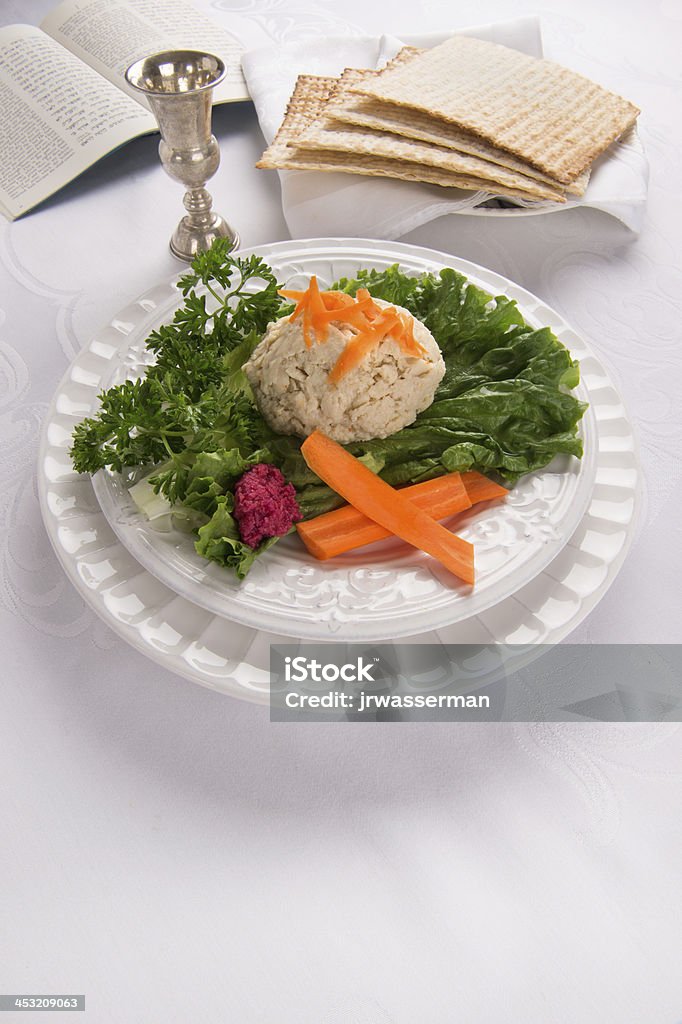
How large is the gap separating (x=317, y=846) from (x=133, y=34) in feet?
10.8

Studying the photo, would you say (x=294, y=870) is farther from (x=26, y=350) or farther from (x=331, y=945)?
(x=26, y=350)

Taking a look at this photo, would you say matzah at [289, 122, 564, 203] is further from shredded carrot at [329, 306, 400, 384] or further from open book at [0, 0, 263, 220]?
shredded carrot at [329, 306, 400, 384]

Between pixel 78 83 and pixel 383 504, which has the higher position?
pixel 78 83

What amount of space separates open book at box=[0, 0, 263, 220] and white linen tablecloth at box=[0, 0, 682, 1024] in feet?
4.97

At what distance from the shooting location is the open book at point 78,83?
116 inches

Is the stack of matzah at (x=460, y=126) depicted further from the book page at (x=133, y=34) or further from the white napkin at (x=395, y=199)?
the book page at (x=133, y=34)

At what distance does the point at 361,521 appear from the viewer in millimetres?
1775

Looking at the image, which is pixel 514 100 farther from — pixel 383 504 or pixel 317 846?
pixel 317 846

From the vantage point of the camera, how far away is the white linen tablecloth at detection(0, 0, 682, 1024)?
1303mm

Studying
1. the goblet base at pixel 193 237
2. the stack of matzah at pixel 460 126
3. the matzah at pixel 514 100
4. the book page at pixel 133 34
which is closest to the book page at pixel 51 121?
the book page at pixel 133 34

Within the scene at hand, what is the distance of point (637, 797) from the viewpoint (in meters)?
1.49

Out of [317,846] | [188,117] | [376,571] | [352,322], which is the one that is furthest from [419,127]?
[317,846]

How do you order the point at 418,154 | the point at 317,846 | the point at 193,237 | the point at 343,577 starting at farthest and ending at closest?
the point at 193,237 < the point at 418,154 < the point at 343,577 < the point at 317,846

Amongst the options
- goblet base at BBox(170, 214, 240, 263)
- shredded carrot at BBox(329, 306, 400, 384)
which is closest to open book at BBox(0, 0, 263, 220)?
goblet base at BBox(170, 214, 240, 263)
